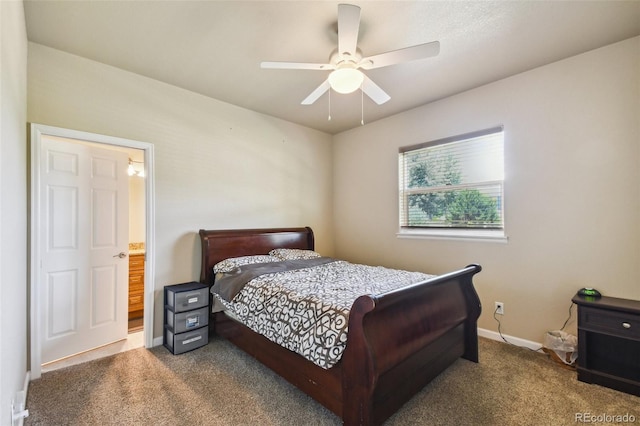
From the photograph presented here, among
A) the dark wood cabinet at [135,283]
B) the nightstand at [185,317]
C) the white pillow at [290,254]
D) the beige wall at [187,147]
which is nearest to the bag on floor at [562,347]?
the white pillow at [290,254]

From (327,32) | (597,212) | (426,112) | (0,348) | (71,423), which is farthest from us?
A: (426,112)

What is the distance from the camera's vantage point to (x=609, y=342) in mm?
2268

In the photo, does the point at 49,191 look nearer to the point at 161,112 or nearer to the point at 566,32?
the point at 161,112

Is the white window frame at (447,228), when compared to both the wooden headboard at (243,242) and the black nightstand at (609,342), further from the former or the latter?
the wooden headboard at (243,242)

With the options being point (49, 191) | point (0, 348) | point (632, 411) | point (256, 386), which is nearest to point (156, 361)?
point (256, 386)

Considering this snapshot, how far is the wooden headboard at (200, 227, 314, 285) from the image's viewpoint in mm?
3168

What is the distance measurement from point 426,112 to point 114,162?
359cm

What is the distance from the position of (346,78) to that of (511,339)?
9.74 feet

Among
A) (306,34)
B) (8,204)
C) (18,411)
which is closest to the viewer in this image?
(8,204)

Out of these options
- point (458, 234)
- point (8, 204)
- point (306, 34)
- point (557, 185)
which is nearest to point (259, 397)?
point (8, 204)

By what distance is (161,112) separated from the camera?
3.05 metres

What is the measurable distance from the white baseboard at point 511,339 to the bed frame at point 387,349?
2.15ft

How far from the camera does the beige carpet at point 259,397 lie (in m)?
1.86

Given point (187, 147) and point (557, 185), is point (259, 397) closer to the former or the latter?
point (187, 147)
